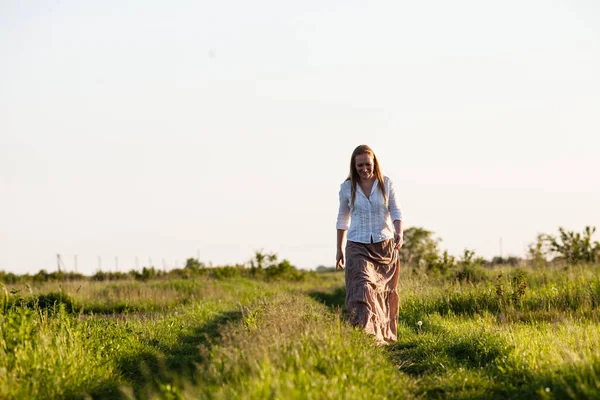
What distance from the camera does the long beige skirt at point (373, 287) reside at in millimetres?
10023

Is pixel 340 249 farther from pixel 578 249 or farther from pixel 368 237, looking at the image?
pixel 578 249

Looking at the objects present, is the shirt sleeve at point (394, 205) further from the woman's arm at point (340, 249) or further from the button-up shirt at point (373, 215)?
the woman's arm at point (340, 249)

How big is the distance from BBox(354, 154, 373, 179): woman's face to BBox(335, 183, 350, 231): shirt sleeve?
0.50 metres

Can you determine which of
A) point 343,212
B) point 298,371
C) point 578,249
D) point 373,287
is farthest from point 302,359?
point 578,249

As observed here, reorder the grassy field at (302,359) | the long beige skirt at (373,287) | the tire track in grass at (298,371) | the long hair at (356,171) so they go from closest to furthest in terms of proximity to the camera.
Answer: the tire track in grass at (298,371), the grassy field at (302,359), the long beige skirt at (373,287), the long hair at (356,171)

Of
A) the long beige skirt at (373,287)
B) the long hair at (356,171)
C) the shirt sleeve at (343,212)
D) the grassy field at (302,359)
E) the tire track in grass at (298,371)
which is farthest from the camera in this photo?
the shirt sleeve at (343,212)

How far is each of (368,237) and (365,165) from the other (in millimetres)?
1031

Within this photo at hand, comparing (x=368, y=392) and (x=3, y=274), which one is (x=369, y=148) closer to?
(x=368, y=392)

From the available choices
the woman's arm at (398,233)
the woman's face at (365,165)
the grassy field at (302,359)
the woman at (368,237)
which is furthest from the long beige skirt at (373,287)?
the woman's face at (365,165)

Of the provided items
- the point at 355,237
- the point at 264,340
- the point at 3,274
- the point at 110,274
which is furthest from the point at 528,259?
the point at 3,274

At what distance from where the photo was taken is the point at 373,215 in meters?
10.3

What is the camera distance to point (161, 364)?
932 centimetres

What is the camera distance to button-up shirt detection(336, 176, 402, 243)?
10281 millimetres

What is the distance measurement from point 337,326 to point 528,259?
47.3ft
